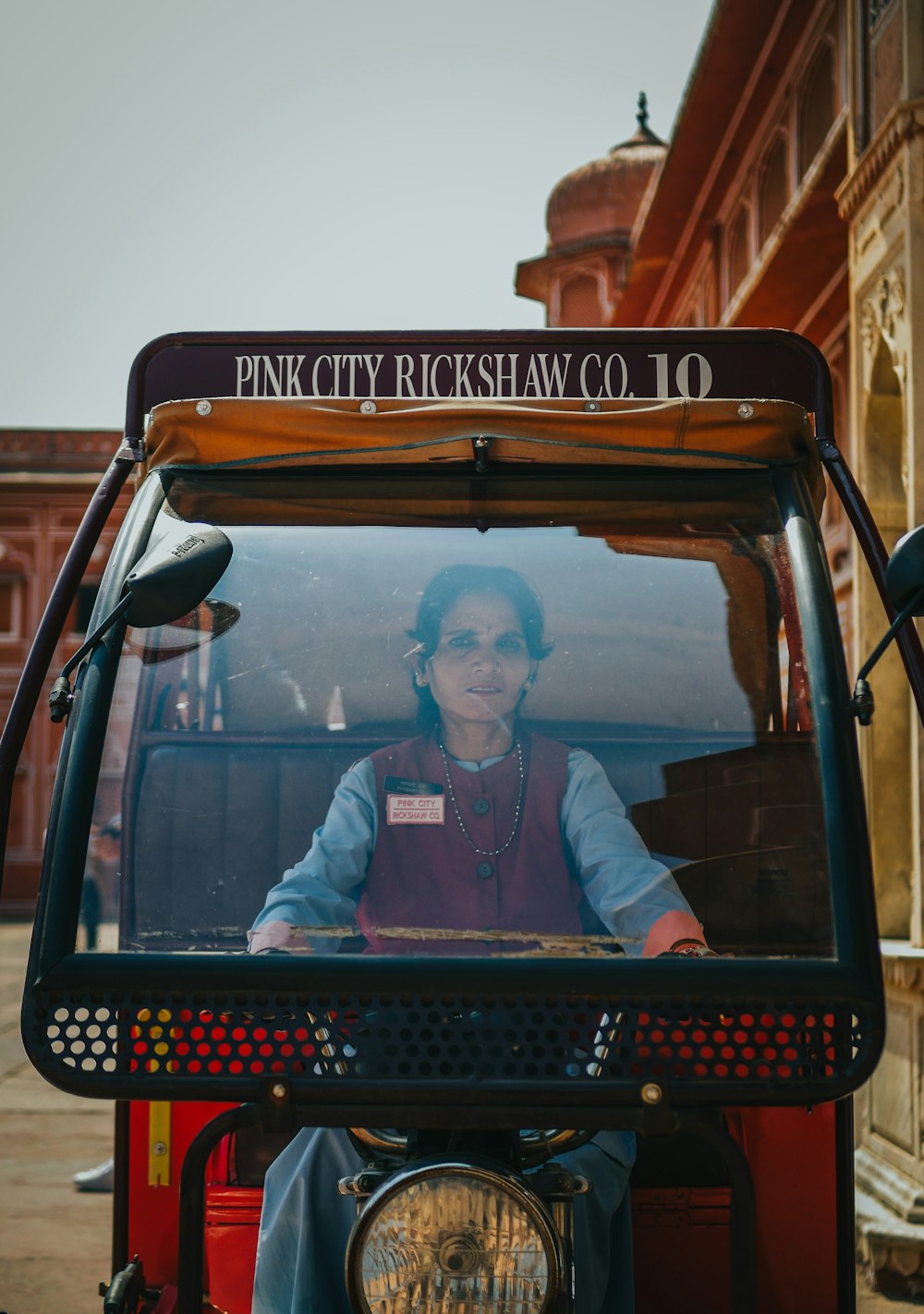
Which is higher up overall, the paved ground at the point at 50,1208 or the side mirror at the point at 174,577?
the side mirror at the point at 174,577

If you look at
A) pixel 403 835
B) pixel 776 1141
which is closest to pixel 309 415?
pixel 403 835

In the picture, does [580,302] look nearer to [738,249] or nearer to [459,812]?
[738,249]

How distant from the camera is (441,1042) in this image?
1.96m

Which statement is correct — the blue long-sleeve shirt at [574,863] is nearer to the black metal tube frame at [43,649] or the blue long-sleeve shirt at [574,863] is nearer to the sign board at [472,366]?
the black metal tube frame at [43,649]

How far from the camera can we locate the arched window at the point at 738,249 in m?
9.15

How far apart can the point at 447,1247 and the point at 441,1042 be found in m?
0.27

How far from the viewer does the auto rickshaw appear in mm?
1945

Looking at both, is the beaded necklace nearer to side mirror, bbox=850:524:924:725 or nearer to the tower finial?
side mirror, bbox=850:524:924:725

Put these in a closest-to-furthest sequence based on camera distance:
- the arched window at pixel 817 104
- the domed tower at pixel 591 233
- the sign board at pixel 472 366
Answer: the sign board at pixel 472 366
the arched window at pixel 817 104
the domed tower at pixel 591 233

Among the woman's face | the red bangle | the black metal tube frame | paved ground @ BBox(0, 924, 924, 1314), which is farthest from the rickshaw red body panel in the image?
paved ground @ BBox(0, 924, 924, 1314)

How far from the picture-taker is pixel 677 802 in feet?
7.89

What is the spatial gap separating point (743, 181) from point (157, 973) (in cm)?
849

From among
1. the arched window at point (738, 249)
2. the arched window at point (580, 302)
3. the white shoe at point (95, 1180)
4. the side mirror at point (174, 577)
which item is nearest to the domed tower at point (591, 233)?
the arched window at point (580, 302)

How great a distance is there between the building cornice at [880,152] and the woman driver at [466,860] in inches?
145
